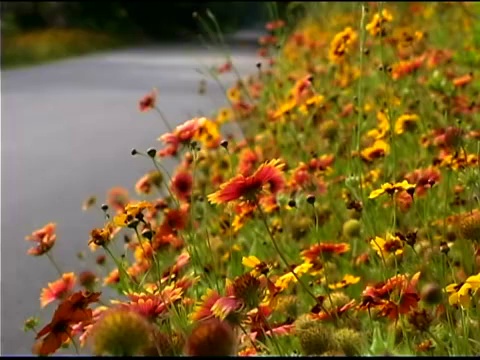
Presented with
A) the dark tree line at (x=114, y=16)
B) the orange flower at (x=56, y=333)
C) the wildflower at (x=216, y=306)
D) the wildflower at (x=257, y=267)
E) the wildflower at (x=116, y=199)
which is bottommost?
the dark tree line at (x=114, y=16)

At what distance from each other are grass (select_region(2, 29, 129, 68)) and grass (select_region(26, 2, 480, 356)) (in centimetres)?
1131

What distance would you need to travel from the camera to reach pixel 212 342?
983 mm

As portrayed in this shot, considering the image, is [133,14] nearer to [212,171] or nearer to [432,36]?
[432,36]

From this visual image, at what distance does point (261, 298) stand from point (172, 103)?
7.49 metres

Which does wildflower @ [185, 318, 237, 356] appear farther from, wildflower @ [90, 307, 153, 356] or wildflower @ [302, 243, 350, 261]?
wildflower @ [302, 243, 350, 261]

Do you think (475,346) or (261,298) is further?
(475,346)

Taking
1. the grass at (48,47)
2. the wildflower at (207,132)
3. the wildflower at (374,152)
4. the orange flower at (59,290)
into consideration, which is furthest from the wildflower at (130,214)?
the grass at (48,47)

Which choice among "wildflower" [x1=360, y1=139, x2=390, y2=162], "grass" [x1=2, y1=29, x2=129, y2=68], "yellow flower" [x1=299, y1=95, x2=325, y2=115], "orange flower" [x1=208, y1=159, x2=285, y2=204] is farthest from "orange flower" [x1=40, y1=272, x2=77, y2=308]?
"grass" [x1=2, y1=29, x2=129, y2=68]

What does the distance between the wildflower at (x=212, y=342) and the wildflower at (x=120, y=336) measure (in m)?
0.05

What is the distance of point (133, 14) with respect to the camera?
28.4 metres

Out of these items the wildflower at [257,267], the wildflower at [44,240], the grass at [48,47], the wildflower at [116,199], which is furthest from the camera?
the grass at [48,47]

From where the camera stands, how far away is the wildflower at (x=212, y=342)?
979 mm

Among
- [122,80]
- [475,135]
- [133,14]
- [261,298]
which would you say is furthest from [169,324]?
[133,14]

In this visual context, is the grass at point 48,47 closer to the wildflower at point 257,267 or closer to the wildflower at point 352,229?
the wildflower at point 352,229
